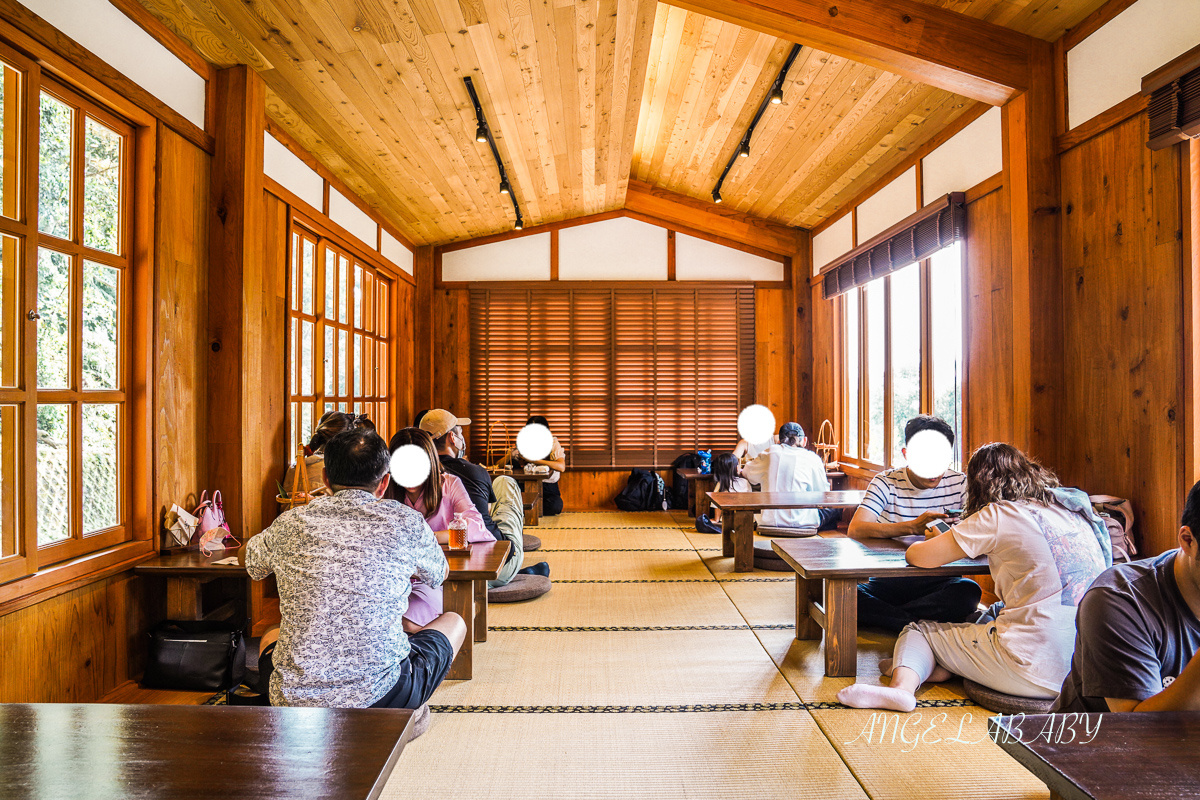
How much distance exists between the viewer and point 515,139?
16.3 ft

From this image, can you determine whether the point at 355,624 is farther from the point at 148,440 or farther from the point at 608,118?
the point at 608,118

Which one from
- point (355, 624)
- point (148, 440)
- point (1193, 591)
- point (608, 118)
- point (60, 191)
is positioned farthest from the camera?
point (608, 118)

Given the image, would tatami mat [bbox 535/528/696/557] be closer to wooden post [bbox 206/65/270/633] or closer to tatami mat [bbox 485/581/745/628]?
tatami mat [bbox 485/581/745/628]

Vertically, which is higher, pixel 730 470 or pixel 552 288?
pixel 552 288

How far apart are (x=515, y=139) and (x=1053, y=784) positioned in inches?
190

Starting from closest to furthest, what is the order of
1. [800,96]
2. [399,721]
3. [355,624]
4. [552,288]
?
[399,721], [355,624], [800,96], [552,288]

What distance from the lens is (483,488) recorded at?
136 inches

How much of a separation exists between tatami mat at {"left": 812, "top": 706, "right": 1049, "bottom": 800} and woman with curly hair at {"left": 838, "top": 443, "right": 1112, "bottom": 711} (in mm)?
102

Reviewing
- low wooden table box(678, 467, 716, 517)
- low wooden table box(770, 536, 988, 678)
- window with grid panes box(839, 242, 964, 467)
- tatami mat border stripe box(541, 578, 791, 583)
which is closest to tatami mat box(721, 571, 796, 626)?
tatami mat border stripe box(541, 578, 791, 583)

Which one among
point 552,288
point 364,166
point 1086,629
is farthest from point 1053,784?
point 552,288

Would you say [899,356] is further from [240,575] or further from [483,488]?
[240,575]

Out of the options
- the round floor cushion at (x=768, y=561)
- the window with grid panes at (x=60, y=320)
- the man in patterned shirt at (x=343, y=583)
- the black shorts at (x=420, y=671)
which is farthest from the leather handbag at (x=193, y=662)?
the round floor cushion at (x=768, y=561)

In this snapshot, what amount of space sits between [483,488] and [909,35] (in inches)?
123

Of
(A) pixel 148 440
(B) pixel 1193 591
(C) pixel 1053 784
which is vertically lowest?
(C) pixel 1053 784
